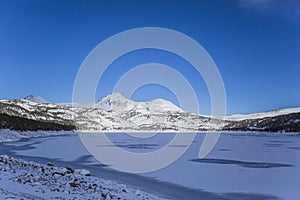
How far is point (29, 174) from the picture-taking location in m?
12.5

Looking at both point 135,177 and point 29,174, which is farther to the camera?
point 135,177

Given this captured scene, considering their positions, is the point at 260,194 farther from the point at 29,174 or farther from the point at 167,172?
the point at 29,174

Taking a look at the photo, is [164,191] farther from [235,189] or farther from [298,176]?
[298,176]

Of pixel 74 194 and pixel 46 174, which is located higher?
pixel 46 174

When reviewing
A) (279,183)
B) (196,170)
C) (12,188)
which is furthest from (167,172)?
(12,188)

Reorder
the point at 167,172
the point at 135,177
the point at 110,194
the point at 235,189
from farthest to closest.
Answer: the point at 167,172, the point at 135,177, the point at 235,189, the point at 110,194

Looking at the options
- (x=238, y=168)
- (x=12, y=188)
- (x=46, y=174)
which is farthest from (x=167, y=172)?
(x=12, y=188)

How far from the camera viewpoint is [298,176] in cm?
1750

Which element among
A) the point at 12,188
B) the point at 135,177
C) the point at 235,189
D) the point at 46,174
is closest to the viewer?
the point at 12,188

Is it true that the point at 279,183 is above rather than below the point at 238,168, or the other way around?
below

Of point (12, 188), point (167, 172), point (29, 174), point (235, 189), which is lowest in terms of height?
point (12, 188)

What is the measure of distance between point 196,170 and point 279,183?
576cm

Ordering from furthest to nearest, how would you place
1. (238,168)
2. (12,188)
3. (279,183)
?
1. (238,168)
2. (279,183)
3. (12,188)

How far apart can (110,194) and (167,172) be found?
8739mm
